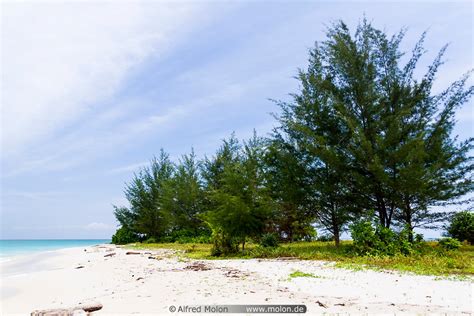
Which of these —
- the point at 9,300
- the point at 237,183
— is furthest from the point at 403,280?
the point at 237,183

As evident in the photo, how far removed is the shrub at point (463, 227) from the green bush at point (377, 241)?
4.52m

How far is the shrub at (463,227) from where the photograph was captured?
55.3 ft

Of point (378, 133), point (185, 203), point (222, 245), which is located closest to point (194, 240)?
point (185, 203)

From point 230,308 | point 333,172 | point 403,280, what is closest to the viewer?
point 230,308

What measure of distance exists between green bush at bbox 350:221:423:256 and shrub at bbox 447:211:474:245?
452 cm

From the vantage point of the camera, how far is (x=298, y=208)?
1784 centimetres

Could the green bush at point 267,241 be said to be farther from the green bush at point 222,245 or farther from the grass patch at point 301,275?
the grass patch at point 301,275

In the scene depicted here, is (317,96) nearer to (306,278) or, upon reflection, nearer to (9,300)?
(306,278)

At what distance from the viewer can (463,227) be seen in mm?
17016

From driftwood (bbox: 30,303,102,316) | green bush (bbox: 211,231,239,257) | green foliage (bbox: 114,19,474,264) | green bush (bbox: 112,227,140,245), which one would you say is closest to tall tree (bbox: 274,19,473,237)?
green foliage (bbox: 114,19,474,264)

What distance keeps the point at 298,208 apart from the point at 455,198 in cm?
717

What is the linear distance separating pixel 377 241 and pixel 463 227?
21.7 ft

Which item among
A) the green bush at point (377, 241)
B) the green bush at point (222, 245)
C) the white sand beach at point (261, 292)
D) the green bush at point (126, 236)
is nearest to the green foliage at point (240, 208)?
the green bush at point (222, 245)

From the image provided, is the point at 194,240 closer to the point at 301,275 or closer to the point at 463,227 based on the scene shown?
the point at 463,227
